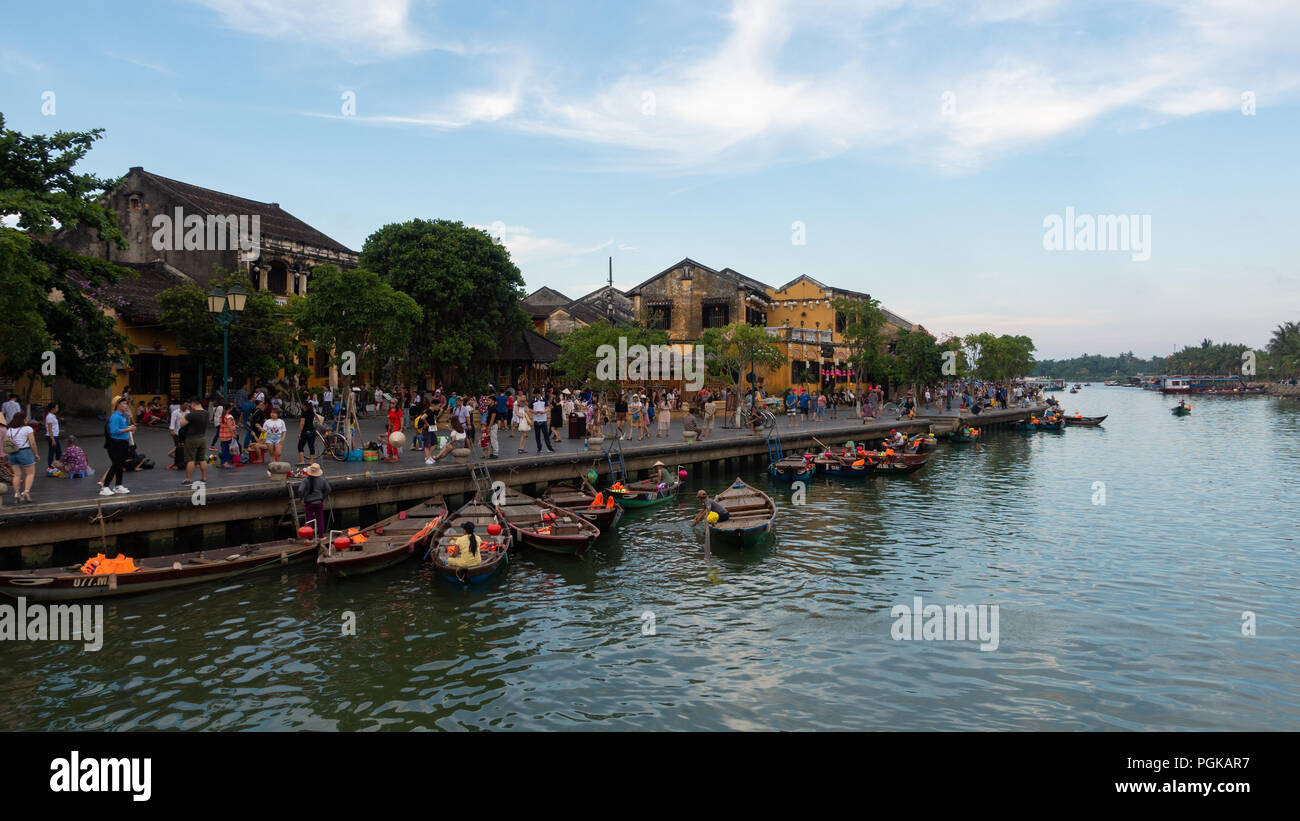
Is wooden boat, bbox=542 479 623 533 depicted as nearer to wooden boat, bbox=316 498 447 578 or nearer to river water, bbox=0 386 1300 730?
river water, bbox=0 386 1300 730

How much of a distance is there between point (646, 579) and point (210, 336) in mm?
22861

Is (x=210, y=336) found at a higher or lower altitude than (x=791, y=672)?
higher

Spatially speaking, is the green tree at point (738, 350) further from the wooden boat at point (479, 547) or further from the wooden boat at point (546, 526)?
the wooden boat at point (479, 547)

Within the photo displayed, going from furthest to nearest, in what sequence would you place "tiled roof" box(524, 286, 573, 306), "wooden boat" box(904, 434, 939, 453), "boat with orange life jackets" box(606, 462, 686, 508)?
"tiled roof" box(524, 286, 573, 306)
"wooden boat" box(904, 434, 939, 453)
"boat with orange life jackets" box(606, 462, 686, 508)

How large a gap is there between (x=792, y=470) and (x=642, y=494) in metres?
9.22

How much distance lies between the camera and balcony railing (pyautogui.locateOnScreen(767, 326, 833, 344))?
53.8 m

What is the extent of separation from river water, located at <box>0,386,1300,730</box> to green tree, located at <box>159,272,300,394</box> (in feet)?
59.9

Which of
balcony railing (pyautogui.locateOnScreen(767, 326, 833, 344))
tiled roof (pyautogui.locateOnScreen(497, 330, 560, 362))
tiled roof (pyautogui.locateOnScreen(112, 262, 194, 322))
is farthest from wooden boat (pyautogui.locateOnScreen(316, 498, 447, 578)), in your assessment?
balcony railing (pyautogui.locateOnScreen(767, 326, 833, 344))

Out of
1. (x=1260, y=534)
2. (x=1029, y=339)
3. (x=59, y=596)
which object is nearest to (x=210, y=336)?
(x=59, y=596)
